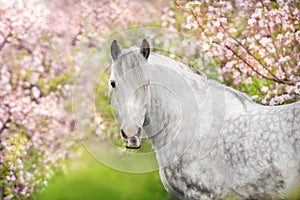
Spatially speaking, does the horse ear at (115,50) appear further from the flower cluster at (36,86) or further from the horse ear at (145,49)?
the flower cluster at (36,86)

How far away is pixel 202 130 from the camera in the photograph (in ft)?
11.0

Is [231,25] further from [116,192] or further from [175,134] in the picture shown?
[175,134]

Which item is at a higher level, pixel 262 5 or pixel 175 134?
pixel 262 5

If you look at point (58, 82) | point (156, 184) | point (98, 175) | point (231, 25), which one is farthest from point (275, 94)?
point (58, 82)

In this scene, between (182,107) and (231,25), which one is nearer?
(182,107)

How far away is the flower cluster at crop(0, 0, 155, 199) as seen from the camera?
7070 mm

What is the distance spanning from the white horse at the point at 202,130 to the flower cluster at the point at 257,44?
7.98ft

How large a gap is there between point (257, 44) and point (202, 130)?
3.17 m

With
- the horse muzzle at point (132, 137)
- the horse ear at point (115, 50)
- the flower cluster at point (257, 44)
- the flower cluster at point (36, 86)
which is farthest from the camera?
the flower cluster at point (36, 86)

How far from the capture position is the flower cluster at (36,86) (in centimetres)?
707

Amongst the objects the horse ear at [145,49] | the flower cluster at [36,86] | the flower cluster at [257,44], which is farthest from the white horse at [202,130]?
the flower cluster at [36,86]

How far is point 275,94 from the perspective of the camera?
227 inches

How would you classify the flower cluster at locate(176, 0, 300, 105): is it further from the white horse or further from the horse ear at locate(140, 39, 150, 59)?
the horse ear at locate(140, 39, 150, 59)

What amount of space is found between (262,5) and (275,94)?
1059mm
